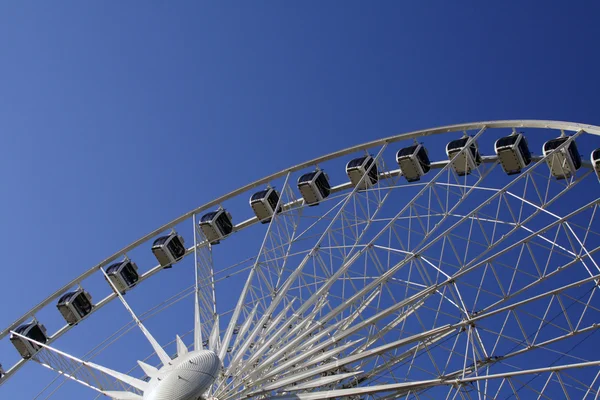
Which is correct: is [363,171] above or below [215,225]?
below

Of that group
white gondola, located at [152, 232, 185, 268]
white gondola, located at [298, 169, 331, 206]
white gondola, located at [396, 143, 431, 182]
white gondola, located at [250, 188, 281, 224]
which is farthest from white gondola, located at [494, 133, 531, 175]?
white gondola, located at [152, 232, 185, 268]

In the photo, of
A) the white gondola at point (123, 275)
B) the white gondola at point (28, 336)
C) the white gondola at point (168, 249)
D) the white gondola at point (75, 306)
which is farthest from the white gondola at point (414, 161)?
the white gondola at point (28, 336)

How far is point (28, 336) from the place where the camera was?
40625mm

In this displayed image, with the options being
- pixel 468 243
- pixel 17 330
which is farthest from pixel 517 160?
pixel 17 330

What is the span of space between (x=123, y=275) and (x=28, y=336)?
4.96 metres

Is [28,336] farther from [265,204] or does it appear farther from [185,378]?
[185,378]

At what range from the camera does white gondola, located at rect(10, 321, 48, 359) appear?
133 ft

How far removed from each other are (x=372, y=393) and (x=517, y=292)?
5.50 m

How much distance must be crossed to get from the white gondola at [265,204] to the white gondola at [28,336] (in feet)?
35.3

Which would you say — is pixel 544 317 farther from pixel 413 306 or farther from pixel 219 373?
pixel 219 373

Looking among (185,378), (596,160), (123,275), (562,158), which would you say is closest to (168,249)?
(123,275)

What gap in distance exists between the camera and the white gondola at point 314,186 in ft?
126

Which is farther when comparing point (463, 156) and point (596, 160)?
point (463, 156)

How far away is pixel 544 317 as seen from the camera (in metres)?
32.0
